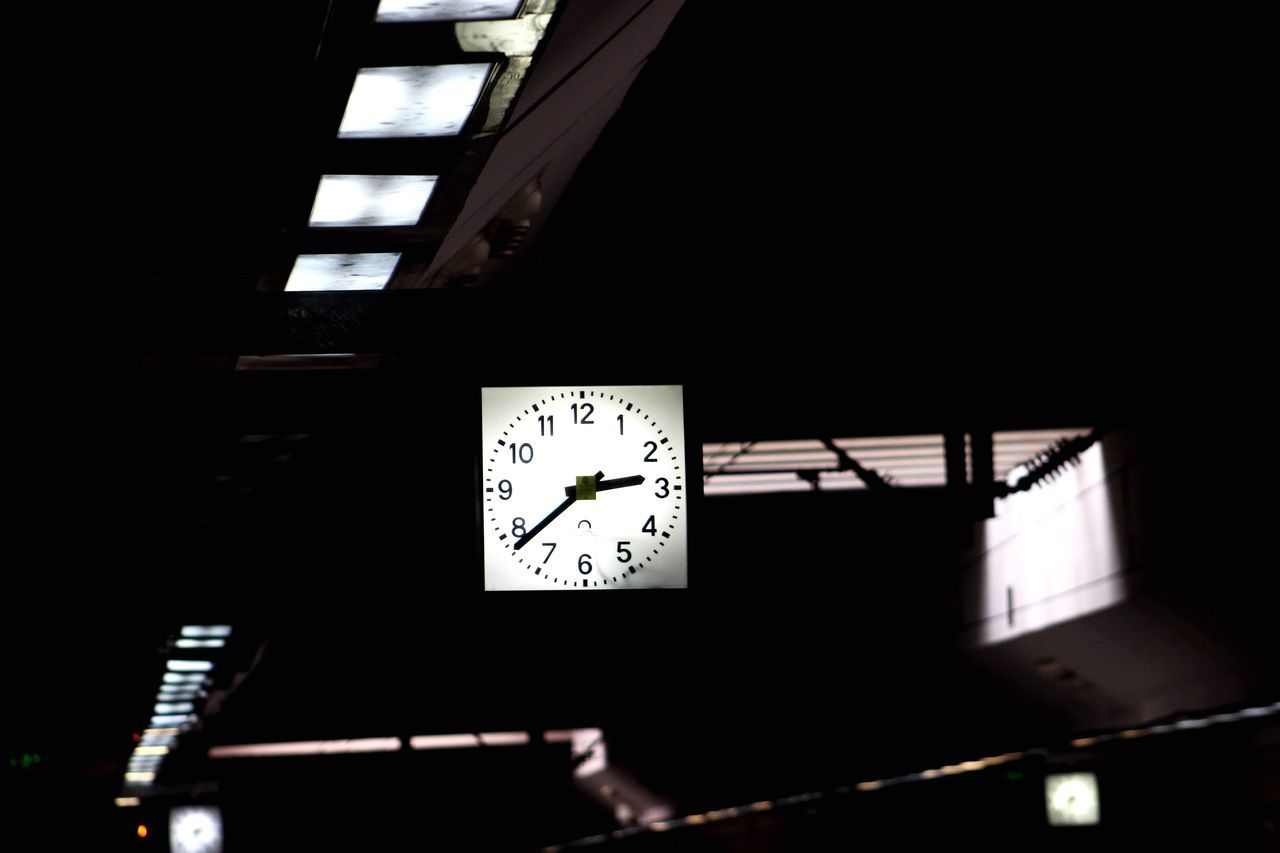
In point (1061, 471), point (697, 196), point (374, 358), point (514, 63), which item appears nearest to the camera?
point (514, 63)

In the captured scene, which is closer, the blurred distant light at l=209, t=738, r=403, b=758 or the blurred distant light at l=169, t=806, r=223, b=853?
the blurred distant light at l=169, t=806, r=223, b=853

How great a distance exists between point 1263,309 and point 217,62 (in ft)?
23.2

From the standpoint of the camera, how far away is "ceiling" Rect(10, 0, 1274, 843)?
5.52 m

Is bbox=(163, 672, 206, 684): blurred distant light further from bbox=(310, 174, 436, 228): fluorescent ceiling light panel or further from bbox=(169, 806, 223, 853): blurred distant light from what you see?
bbox=(310, 174, 436, 228): fluorescent ceiling light panel

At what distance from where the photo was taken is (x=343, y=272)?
6008 millimetres

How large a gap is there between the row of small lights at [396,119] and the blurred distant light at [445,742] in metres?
20.7

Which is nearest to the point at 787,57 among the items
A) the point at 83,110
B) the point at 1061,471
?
the point at 1061,471

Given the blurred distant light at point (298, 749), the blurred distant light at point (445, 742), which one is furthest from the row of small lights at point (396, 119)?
the blurred distant light at point (445, 742)

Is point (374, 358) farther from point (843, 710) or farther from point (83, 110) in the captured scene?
point (843, 710)

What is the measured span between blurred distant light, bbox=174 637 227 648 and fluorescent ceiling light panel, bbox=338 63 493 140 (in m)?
8.51

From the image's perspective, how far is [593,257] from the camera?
12.6 m

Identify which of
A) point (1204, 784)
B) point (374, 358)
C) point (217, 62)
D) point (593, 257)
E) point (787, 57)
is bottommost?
point (1204, 784)

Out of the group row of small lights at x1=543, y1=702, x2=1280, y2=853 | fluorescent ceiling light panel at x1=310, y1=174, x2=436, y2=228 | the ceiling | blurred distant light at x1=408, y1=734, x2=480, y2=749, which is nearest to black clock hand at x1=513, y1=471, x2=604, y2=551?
the ceiling

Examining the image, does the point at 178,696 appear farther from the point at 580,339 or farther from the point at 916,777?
the point at 580,339
